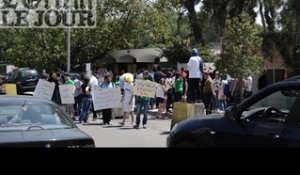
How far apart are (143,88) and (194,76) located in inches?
62.7

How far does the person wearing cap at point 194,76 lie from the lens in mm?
15609

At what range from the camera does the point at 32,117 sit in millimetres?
7465

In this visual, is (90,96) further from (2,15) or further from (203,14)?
(203,14)

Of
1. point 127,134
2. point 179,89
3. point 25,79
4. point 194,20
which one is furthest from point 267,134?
point 194,20

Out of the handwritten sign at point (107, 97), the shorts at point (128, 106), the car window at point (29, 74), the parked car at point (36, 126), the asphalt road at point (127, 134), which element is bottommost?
the asphalt road at point (127, 134)

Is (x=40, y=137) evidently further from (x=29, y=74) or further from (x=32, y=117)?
(x=29, y=74)

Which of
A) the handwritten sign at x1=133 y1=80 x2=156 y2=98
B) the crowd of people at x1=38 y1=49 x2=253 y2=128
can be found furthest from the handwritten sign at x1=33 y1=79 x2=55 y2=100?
the handwritten sign at x1=133 y1=80 x2=156 y2=98

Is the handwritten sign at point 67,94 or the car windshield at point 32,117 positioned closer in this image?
the car windshield at point 32,117

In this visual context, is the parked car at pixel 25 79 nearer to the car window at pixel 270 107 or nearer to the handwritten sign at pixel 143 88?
the handwritten sign at pixel 143 88

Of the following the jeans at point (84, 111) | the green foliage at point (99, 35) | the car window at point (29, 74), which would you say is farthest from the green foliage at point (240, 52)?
the car window at point (29, 74)

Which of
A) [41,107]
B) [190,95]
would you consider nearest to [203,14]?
[190,95]

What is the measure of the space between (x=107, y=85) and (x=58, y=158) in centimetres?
1563

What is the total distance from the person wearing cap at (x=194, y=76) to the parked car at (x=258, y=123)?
8472 mm

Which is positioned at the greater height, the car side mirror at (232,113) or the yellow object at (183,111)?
the car side mirror at (232,113)
